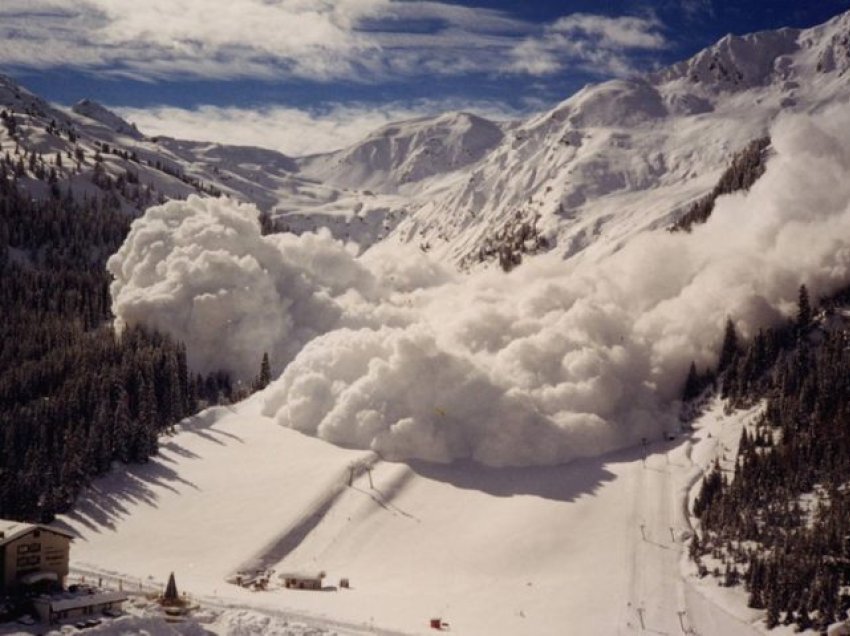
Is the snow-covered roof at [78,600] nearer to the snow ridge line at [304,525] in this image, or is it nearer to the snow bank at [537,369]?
the snow ridge line at [304,525]

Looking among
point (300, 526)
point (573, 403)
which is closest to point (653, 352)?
point (573, 403)

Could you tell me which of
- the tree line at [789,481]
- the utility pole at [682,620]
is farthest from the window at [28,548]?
the tree line at [789,481]

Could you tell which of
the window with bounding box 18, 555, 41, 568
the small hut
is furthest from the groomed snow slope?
the window with bounding box 18, 555, 41, 568

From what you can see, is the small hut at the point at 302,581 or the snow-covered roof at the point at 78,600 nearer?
the snow-covered roof at the point at 78,600

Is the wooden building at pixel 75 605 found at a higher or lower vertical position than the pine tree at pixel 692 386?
lower

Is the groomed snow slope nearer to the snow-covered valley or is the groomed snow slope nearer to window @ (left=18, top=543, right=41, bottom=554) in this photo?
the snow-covered valley

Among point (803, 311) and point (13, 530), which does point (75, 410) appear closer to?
point (13, 530)
